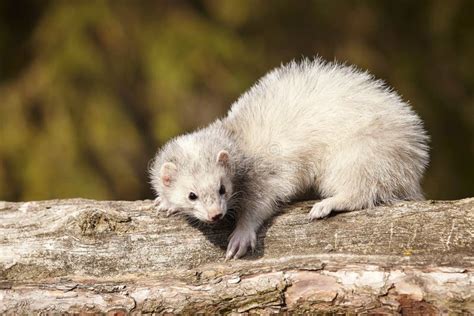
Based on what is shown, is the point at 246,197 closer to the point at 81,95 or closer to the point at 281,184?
the point at 281,184

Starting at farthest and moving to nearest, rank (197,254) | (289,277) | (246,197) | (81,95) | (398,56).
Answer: (398,56) → (81,95) → (246,197) → (197,254) → (289,277)

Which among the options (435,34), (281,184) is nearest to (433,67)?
(435,34)

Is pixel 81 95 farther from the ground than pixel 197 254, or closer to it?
farther from the ground

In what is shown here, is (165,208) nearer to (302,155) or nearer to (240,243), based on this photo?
(240,243)

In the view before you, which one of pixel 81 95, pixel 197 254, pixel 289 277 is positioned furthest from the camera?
pixel 81 95

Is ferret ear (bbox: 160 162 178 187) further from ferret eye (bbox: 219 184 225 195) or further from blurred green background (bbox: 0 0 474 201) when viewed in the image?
blurred green background (bbox: 0 0 474 201)

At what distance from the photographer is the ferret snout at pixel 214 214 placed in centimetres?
473

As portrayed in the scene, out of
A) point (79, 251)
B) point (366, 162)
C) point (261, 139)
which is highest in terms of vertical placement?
point (261, 139)

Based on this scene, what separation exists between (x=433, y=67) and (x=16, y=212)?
6346 millimetres

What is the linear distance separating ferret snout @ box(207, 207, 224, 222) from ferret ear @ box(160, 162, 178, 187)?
508mm

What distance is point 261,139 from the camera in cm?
547

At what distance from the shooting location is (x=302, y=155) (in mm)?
5375

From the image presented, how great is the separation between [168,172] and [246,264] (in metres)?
0.97

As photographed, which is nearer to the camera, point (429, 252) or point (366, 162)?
point (429, 252)
